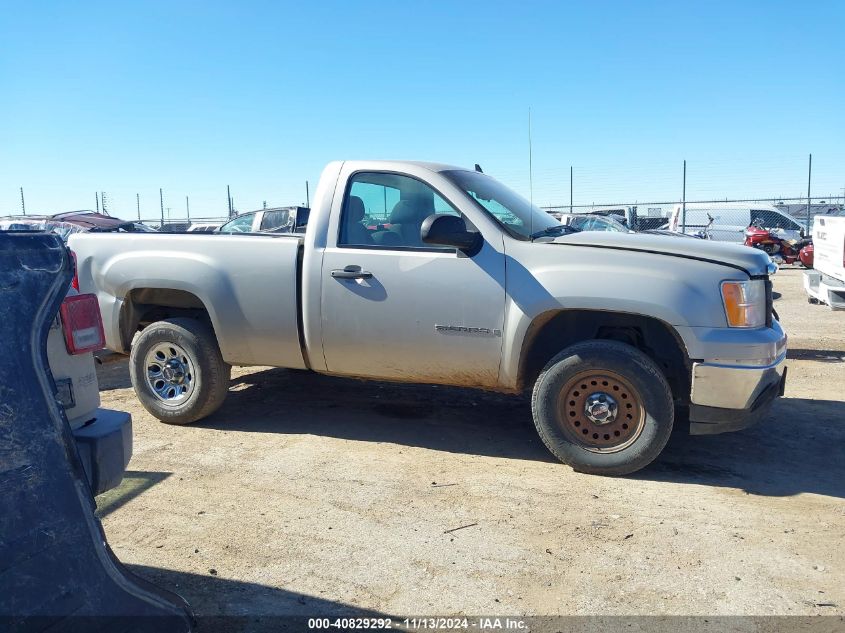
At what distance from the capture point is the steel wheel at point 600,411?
169 inches

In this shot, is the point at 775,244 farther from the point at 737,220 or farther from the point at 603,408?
the point at 603,408

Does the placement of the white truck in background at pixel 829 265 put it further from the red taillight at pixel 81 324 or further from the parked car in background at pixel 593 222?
the red taillight at pixel 81 324

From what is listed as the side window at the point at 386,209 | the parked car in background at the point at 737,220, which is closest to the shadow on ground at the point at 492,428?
the side window at the point at 386,209

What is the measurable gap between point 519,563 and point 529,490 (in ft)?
2.94

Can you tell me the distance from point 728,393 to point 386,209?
2605 mm

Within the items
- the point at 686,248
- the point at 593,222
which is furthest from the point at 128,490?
the point at 593,222

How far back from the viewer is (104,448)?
2727 mm

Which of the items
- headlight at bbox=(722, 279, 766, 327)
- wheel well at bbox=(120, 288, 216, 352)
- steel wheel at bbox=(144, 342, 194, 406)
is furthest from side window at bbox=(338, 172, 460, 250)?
headlight at bbox=(722, 279, 766, 327)

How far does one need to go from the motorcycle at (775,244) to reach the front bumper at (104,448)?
877 inches

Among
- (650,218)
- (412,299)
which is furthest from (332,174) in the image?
(650,218)

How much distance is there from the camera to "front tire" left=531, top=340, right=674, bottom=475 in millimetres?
4203

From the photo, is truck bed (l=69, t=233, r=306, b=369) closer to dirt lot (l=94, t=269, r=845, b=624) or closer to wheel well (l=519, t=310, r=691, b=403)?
dirt lot (l=94, t=269, r=845, b=624)

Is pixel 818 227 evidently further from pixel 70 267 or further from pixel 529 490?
pixel 70 267

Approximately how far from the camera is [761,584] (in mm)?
3053
